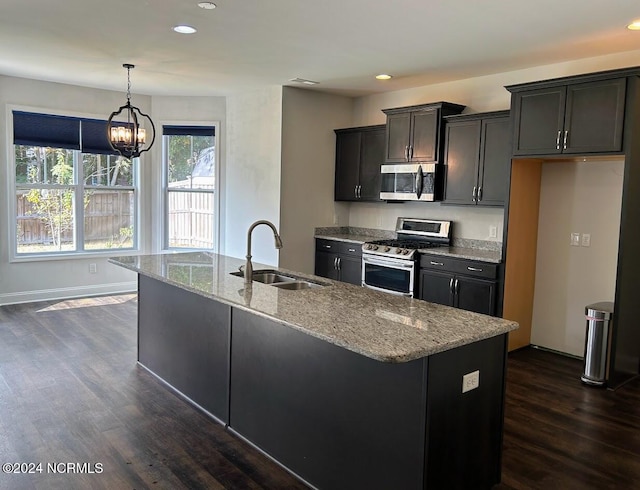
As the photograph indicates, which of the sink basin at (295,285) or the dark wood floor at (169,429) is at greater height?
the sink basin at (295,285)

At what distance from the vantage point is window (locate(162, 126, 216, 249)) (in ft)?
24.5

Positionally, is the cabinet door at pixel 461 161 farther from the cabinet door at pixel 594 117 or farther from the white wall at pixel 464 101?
the cabinet door at pixel 594 117

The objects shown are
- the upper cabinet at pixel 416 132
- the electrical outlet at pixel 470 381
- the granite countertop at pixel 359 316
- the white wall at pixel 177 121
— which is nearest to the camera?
the granite countertop at pixel 359 316

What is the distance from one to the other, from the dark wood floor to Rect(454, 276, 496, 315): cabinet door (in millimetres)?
555

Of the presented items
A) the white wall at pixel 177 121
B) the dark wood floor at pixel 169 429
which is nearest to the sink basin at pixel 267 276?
the dark wood floor at pixel 169 429

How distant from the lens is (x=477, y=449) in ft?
8.17

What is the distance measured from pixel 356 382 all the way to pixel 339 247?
12.9ft

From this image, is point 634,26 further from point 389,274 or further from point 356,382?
point 356,382

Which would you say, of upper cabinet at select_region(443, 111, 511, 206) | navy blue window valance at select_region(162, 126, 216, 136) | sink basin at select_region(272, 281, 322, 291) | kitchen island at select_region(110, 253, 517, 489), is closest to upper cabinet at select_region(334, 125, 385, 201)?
upper cabinet at select_region(443, 111, 511, 206)

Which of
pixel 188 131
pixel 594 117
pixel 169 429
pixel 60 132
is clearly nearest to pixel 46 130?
pixel 60 132

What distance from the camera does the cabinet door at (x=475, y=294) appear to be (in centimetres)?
475

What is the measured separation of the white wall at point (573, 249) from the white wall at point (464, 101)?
535 millimetres

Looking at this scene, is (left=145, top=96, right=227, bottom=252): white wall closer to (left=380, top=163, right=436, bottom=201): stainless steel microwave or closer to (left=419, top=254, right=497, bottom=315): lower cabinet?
(left=380, top=163, right=436, bottom=201): stainless steel microwave

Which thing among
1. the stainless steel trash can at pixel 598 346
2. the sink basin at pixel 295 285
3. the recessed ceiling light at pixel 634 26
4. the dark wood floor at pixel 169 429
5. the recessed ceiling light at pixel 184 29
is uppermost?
the recessed ceiling light at pixel 634 26
